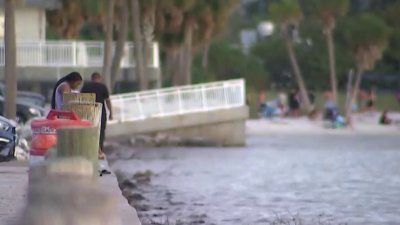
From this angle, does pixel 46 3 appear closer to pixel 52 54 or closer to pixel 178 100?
pixel 52 54

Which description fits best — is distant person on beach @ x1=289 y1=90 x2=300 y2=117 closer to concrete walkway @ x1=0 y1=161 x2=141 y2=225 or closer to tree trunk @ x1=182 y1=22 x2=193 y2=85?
tree trunk @ x1=182 y1=22 x2=193 y2=85

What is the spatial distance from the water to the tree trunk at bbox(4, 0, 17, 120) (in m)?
3.73

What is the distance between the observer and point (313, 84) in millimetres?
80000

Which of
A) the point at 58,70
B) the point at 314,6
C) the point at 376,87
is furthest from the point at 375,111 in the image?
the point at 58,70

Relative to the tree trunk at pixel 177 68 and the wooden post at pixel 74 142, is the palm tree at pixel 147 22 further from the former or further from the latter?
the wooden post at pixel 74 142

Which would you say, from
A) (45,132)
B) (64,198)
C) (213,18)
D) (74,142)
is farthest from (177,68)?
(64,198)

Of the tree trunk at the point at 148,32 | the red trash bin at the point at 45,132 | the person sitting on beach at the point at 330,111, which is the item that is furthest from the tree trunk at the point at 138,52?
the red trash bin at the point at 45,132

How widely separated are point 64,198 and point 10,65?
17654 millimetres

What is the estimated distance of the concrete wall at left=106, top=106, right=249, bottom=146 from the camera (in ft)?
125

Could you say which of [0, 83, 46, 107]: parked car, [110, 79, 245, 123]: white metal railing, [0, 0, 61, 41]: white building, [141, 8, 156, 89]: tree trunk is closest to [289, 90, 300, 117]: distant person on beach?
[141, 8, 156, 89]: tree trunk

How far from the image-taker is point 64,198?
28.4ft

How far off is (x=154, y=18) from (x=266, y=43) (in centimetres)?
3639

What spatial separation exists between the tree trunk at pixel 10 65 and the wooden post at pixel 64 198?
670 inches

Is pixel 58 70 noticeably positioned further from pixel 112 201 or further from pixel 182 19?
pixel 112 201
